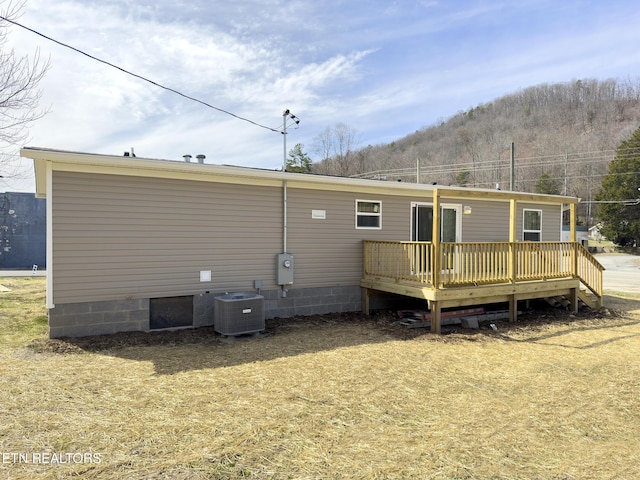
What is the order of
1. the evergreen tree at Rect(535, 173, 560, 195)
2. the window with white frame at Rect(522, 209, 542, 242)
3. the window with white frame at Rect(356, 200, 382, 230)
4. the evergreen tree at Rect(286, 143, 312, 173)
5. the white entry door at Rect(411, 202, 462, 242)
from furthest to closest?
the evergreen tree at Rect(535, 173, 560, 195)
the evergreen tree at Rect(286, 143, 312, 173)
the window with white frame at Rect(522, 209, 542, 242)
the white entry door at Rect(411, 202, 462, 242)
the window with white frame at Rect(356, 200, 382, 230)

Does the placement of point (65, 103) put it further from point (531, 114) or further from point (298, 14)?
point (531, 114)

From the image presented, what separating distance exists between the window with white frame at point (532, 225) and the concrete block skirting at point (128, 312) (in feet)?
22.8

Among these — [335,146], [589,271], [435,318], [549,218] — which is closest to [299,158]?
[335,146]

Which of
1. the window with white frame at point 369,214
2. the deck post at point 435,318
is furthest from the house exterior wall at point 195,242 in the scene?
the deck post at point 435,318

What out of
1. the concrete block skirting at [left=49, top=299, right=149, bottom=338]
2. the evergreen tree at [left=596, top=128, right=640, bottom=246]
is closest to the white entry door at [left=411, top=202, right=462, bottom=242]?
the concrete block skirting at [left=49, top=299, right=149, bottom=338]

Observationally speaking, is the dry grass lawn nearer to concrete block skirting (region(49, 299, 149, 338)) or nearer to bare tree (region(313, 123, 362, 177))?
concrete block skirting (region(49, 299, 149, 338))

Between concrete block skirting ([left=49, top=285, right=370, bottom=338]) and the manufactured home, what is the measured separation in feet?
0.06

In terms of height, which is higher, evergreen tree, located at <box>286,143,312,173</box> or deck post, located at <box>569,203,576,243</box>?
evergreen tree, located at <box>286,143,312,173</box>

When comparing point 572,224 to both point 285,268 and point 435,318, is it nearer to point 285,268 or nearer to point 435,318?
point 435,318

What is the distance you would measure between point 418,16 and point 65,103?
947 centimetres

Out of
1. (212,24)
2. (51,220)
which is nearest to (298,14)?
(212,24)

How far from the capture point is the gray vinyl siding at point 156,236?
640cm

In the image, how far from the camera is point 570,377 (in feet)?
16.7

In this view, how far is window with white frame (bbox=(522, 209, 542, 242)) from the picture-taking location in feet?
38.9
